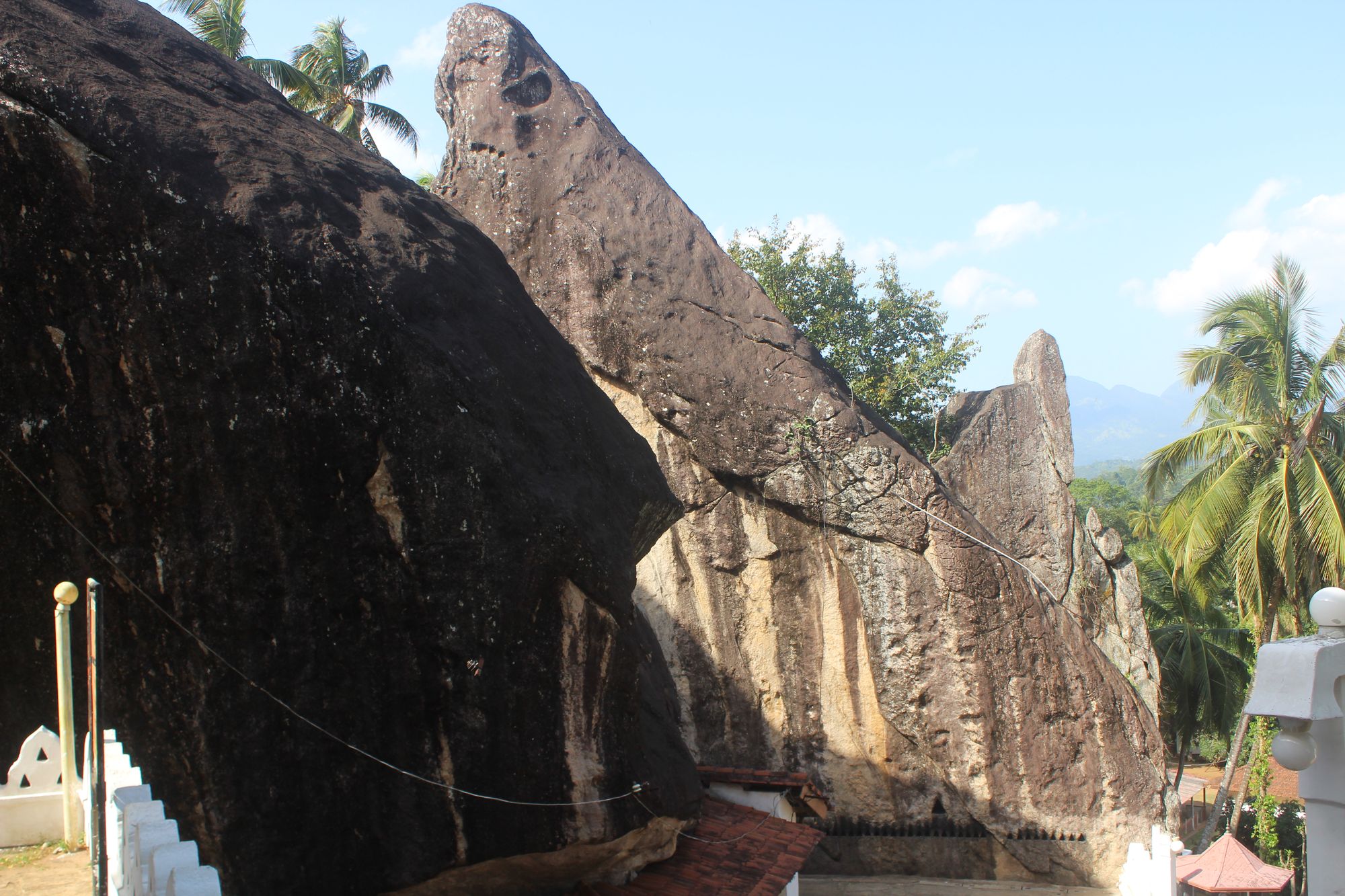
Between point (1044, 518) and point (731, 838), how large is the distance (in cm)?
1062

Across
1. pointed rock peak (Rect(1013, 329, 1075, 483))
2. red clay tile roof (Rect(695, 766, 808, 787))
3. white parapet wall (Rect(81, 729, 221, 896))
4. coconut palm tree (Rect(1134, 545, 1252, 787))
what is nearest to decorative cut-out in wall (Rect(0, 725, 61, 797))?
white parapet wall (Rect(81, 729, 221, 896))

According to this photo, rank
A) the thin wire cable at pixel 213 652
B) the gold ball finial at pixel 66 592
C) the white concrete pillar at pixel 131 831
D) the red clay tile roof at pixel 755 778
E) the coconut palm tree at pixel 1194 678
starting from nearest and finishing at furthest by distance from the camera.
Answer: the white concrete pillar at pixel 131 831 < the gold ball finial at pixel 66 592 < the thin wire cable at pixel 213 652 < the red clay tile roof at pixel 755 778 < the coconut palm tree at pixel 1194 678

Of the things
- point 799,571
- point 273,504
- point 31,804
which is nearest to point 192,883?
point 31,804

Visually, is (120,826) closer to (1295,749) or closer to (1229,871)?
(1295,749)

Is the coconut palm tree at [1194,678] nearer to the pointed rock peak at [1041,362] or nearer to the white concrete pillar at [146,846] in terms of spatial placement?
the pointed rock peak at [1041,362]

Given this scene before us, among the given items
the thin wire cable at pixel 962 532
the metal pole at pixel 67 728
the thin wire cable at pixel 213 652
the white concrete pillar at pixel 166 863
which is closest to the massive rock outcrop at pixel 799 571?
the thin wire cable at pixel 962 532

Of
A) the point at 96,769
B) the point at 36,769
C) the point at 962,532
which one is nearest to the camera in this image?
the point at 96,769

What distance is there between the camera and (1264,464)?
18.9 meters

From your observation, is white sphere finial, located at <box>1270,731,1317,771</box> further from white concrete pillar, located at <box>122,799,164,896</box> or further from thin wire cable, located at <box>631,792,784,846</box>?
thin wire cable, located at <box>631,792,784,846</box>

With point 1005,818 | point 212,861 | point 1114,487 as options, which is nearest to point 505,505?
point 212,861

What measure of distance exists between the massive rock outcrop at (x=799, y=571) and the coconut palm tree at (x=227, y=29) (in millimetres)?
7769

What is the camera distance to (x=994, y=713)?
13.5 m

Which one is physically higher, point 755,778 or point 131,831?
point 131,831

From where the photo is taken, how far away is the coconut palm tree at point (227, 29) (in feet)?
68.5
